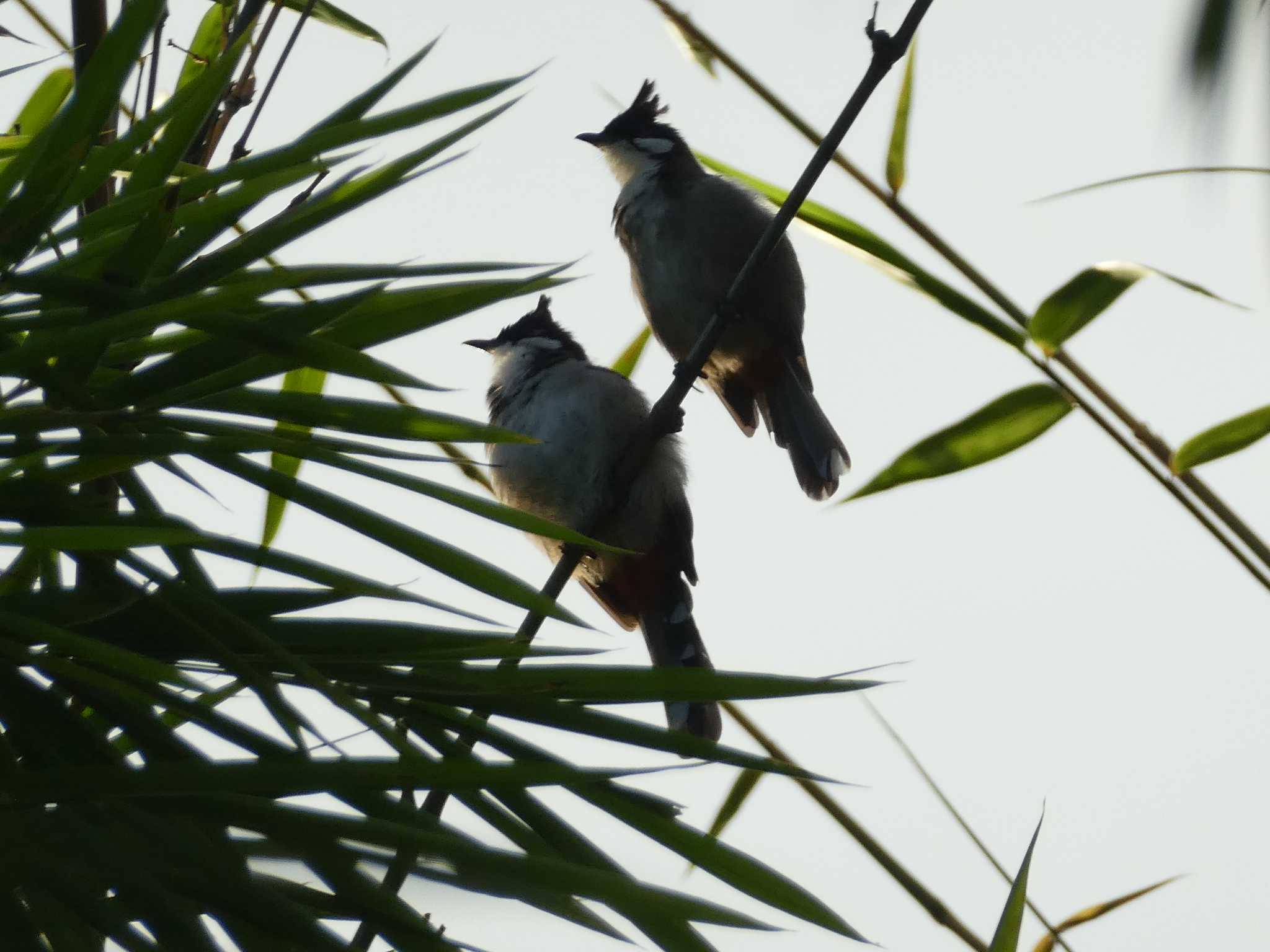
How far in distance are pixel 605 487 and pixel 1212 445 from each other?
2115 millimetres

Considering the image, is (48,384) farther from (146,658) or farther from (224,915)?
(224,915)

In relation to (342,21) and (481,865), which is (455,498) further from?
(342,21)

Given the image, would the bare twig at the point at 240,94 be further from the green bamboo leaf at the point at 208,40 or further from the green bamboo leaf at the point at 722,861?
the green bamboo leaf at the point at 722,861

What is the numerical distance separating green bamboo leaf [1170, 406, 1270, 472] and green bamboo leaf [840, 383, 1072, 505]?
26cm

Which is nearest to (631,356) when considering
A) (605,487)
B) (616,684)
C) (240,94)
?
(605,487)

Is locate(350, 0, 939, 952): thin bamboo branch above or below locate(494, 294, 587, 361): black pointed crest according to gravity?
below

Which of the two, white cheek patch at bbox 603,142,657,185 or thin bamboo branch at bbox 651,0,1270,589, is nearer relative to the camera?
thin bamboo branch at bbox 651,0,1270,589

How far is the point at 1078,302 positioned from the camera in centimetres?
221

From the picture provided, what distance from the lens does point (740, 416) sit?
188 inches

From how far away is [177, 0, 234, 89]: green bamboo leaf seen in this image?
2.73 metres

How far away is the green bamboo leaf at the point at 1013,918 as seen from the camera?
1.90 metres

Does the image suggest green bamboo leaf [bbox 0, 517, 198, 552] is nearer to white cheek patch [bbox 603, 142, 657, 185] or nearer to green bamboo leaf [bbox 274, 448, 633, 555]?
green bamboo leaf [bbox 274, 448, 633, 555]

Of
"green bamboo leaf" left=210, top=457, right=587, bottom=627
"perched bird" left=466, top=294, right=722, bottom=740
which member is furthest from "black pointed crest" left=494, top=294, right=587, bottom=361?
"green bamboo leaf" left=210, top=457, right=587, bottom=627

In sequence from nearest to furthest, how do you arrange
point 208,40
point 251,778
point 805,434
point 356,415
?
1. point 251,778
2. point 356,415
3. point 208,40
4. point 805,434
